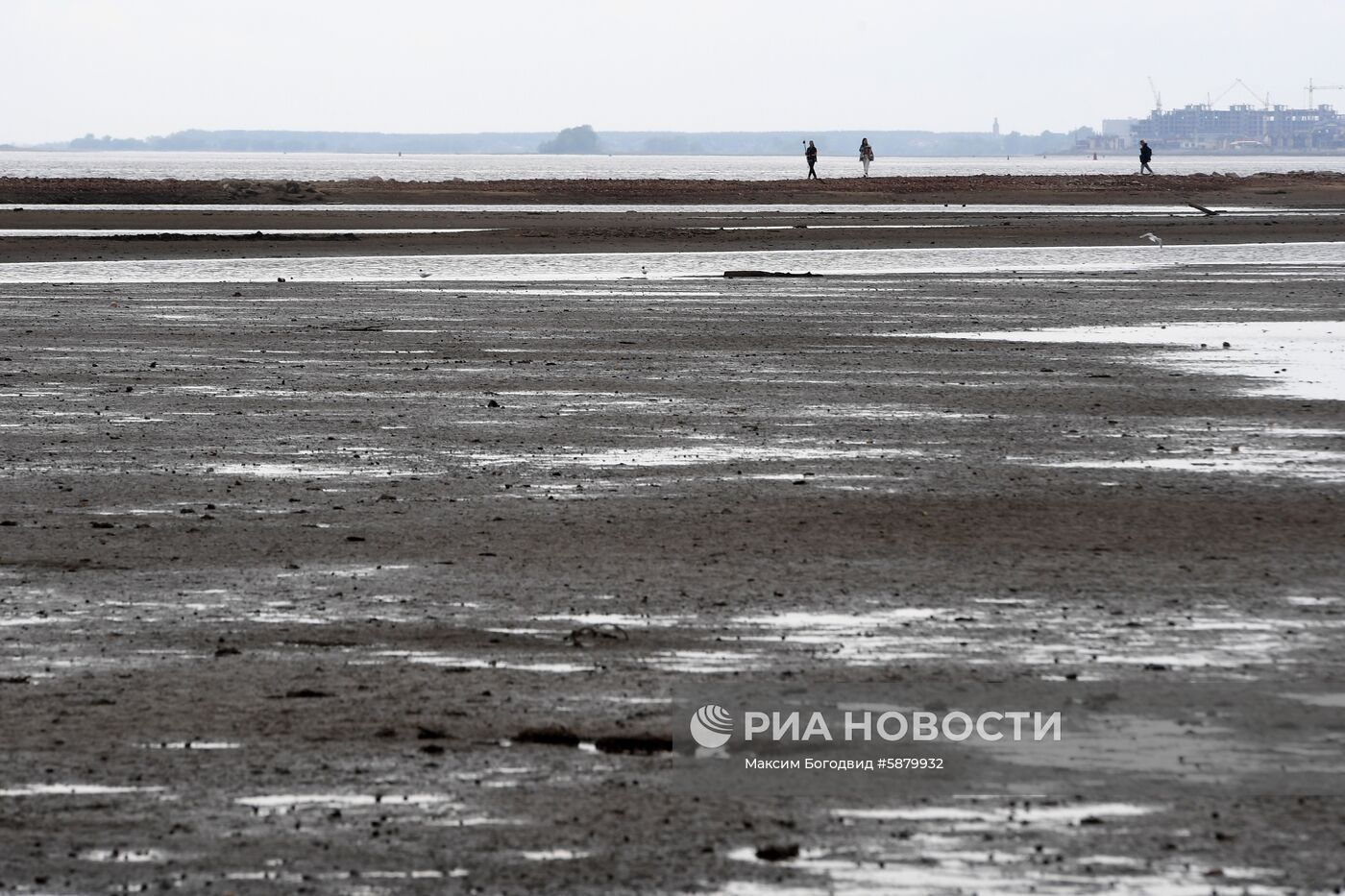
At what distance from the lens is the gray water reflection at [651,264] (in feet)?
107

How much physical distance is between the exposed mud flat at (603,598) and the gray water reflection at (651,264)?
43.4 feet

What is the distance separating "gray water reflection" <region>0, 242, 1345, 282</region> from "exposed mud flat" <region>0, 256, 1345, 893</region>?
43.4 feet

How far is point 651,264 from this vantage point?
117 feet

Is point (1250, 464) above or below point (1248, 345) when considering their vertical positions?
above

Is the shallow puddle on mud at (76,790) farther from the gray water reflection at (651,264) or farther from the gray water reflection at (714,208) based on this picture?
the gray water reflection at (714,208)

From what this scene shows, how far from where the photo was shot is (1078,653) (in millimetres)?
7828

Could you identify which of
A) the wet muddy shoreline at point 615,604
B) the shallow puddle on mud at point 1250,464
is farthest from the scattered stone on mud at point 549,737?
the shallow puddle on mud at point 1250,464

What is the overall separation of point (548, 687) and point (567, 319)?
1648 centimetres

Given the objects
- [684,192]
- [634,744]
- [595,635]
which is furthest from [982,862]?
[684,192]

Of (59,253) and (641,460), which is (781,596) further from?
(59,253)

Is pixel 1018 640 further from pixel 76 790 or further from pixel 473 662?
pixel 76 790

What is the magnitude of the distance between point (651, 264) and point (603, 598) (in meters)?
26.9

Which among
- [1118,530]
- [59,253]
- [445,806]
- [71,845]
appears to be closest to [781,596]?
[1118,530]

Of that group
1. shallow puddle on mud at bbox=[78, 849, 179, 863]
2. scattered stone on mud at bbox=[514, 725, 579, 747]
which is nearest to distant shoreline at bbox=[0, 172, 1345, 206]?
scattered stone on mud at bbox=[514, 725, 579, 747]
